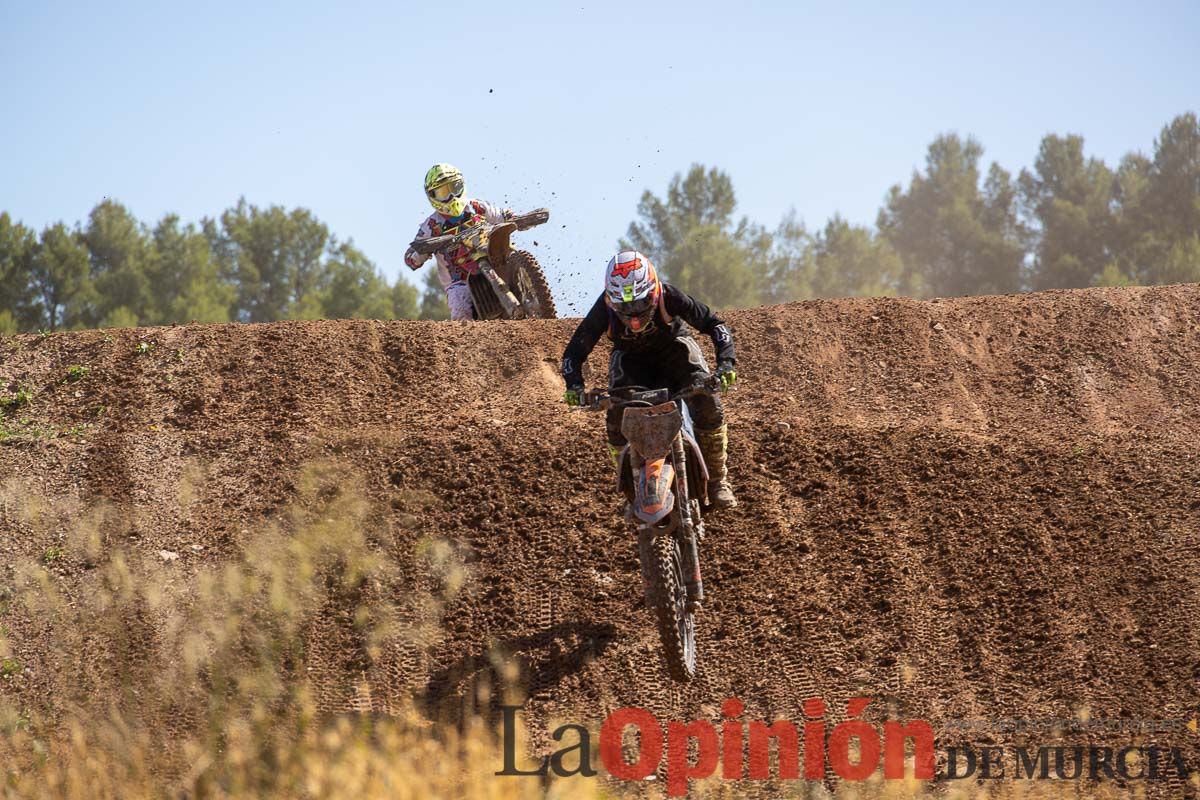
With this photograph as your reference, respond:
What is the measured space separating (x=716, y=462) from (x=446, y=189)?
24.0 ft

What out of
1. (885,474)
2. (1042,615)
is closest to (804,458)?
(885,474)

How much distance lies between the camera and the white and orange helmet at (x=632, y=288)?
7.82m

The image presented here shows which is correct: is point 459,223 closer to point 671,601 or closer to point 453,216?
point 453,216

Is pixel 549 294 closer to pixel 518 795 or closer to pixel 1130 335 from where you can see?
pixel 1130 335

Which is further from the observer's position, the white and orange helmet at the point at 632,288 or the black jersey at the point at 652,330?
the black jersey at the point at 652,330

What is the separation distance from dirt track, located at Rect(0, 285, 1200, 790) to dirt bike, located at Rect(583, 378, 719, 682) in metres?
0.62

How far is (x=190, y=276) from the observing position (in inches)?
1764

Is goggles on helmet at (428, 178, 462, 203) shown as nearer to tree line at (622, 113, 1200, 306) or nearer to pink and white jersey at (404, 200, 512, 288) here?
pink and white jersey at (404, 200, 512, 288)

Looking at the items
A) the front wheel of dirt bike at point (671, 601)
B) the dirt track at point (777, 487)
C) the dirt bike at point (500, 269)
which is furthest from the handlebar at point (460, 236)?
the front wheel of dirt bike at point (671, 601)

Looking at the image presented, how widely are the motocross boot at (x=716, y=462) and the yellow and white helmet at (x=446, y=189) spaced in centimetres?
721

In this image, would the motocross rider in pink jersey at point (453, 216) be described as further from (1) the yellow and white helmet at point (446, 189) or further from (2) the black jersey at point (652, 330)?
(2) the black jersey at point (652, 330)

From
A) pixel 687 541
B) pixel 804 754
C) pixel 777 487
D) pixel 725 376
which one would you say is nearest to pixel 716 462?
pixel 725 376

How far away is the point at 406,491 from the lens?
1036 cm

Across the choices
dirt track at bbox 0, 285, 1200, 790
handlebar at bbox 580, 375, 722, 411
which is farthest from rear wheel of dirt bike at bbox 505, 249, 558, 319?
handlebar at bbox 580, 375, 722, 411
